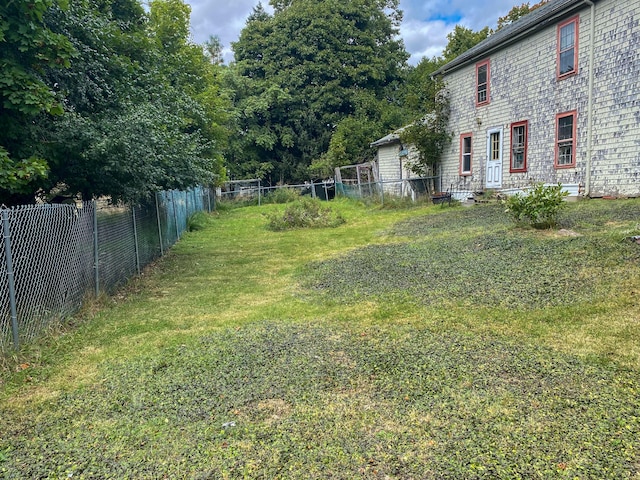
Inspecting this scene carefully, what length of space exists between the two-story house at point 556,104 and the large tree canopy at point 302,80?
16527 millimetres

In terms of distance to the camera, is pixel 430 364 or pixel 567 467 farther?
pixel 430 364

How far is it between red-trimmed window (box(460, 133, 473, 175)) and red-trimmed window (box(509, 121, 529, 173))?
7.82ft

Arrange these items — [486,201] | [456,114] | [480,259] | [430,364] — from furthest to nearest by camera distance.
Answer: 1. [456,114]
2. [486,201]
3. [480,259]
4. [430,364]

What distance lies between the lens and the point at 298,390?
3.40m

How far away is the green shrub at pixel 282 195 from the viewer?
2633cm

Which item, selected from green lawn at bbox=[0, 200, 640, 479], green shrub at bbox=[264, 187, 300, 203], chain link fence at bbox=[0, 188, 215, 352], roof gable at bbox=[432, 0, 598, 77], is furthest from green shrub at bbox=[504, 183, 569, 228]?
green shrub at bbox=[264, 187, 300, 203]

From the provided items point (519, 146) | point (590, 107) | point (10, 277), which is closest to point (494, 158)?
point (519, 146)

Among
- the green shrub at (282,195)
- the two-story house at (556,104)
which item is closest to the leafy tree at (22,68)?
the two-story house at (556,104)

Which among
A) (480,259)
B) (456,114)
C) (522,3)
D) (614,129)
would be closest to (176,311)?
(480,259)

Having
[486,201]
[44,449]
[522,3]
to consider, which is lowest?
[44,449]

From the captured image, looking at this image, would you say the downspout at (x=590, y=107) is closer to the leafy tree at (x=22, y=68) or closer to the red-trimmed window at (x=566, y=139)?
the red-trimmed window at (x=566, y=139)

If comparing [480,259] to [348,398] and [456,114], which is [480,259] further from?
[456,114]

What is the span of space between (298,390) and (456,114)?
16.7 metres

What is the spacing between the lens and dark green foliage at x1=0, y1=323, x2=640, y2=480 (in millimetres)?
2482
